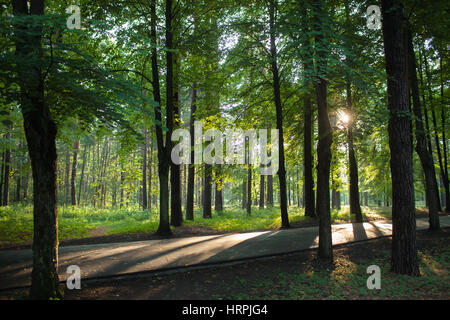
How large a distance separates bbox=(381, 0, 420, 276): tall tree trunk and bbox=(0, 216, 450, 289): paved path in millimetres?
2852

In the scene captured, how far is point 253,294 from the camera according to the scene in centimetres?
496

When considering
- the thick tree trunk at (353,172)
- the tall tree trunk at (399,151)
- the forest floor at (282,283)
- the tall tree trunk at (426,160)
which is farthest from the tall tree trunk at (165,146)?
the tall tree trunk at (426,160)

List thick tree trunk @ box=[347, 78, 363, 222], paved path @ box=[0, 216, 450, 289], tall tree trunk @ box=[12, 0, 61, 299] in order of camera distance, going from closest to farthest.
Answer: tall tree trunk @ box=[12, 0, 61, 299] < paved path @ box=[0, 216, 450, 289] < thick tree trunk @ box=[347, 78, 363, 222]

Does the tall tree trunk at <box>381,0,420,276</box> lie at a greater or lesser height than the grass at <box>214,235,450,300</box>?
greater

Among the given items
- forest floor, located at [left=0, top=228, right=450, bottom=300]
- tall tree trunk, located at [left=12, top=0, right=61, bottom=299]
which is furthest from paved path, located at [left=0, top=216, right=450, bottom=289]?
tall tree trunk, located at [left=12, top=0, right=61, bottom=299]

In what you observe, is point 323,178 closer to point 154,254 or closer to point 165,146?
point 154,254

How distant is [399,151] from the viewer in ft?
20.9

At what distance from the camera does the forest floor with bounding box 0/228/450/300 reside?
16.0 feet

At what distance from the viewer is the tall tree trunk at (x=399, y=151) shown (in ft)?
20.3

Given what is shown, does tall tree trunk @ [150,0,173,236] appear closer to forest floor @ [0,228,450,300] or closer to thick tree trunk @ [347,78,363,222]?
forest floor @ [0,228,450,300]

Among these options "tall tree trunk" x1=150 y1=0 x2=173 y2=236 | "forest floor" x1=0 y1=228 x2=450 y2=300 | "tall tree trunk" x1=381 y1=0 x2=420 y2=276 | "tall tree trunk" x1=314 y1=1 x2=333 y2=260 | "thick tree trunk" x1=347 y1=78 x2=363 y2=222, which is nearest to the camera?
"forest floor" x1=0 y1=228 x2=450 y2=300

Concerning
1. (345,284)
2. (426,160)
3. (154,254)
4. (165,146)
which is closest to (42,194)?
(154,254)
